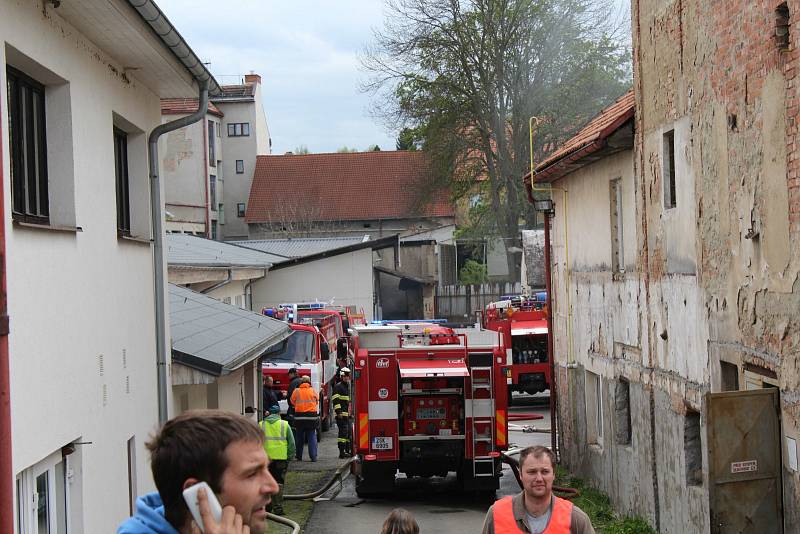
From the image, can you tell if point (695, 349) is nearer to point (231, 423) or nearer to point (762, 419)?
point (762, 419)

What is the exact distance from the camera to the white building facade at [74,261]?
696 centimetres

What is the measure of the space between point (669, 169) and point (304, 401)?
11249mm

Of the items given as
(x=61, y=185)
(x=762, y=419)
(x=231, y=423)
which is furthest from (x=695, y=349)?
(x=231, y=423)

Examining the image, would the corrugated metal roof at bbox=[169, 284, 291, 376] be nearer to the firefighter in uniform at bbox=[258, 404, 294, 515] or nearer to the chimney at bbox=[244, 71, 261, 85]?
the firefighter in uniform at bbox=[258, 404, 294, 515]

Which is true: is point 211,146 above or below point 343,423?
above

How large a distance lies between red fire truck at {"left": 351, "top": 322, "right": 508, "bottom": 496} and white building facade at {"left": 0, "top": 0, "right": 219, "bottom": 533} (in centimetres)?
678

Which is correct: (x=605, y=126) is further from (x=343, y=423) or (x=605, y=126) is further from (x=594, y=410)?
(x=343, y=423)

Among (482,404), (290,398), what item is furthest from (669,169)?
(290,398)

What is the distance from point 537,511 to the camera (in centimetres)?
618

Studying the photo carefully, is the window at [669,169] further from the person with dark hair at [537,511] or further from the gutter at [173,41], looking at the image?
the person with dark hair at [537,511]

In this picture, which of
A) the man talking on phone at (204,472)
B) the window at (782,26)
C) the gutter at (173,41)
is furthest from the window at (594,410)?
the man talking on phone at (204,472)

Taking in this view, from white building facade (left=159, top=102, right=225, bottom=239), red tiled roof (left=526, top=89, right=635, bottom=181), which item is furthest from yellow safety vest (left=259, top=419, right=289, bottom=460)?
white building facade (left=159, top=102, right=225, bottom=239)

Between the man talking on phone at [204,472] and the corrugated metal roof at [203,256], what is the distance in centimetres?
→ 2031

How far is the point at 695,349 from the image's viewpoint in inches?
468
